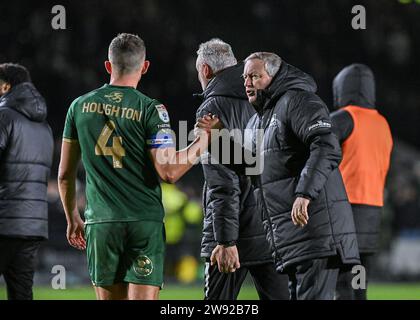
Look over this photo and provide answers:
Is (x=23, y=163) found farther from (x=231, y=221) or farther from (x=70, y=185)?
(x=231, y=221)

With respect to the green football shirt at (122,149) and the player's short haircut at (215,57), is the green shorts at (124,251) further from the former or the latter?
the player's short haircut at (215,57)

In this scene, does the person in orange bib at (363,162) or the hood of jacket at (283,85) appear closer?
the hood of jacket at (283,85)

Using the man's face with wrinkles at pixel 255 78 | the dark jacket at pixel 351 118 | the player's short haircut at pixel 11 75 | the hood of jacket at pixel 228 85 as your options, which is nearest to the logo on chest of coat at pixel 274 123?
the man's face with wrinkles at pixel 255 78

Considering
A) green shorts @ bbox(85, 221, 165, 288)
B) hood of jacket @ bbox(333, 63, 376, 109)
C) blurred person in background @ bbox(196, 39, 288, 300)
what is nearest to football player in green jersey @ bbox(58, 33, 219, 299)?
green shorts @ bbox(85, 221, 165, 288)

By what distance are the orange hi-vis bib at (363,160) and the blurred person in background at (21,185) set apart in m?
2.20

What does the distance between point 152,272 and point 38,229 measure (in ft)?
6.78

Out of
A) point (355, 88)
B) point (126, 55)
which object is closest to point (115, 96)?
point (126, 55)

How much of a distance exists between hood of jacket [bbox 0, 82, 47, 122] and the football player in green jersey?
184 centimetres

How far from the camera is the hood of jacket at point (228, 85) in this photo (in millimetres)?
5316

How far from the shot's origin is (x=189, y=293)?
11180 mm

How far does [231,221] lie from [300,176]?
28.2 inches

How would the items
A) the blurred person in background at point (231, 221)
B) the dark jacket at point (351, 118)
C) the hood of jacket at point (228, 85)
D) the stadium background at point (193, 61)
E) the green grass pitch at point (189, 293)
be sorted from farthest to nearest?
the stadium background at point (193, 61) < the green grass pitch at point (189, 293) < the dark jacket at point (351, 118) < the hood of jacket at point (228, 85) < the blurred person in background at point (231, 221)

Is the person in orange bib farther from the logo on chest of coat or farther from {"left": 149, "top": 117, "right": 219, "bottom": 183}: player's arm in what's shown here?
{"left": 149, "top": 117, "right": 219, "bottom": 183}: player's arm
